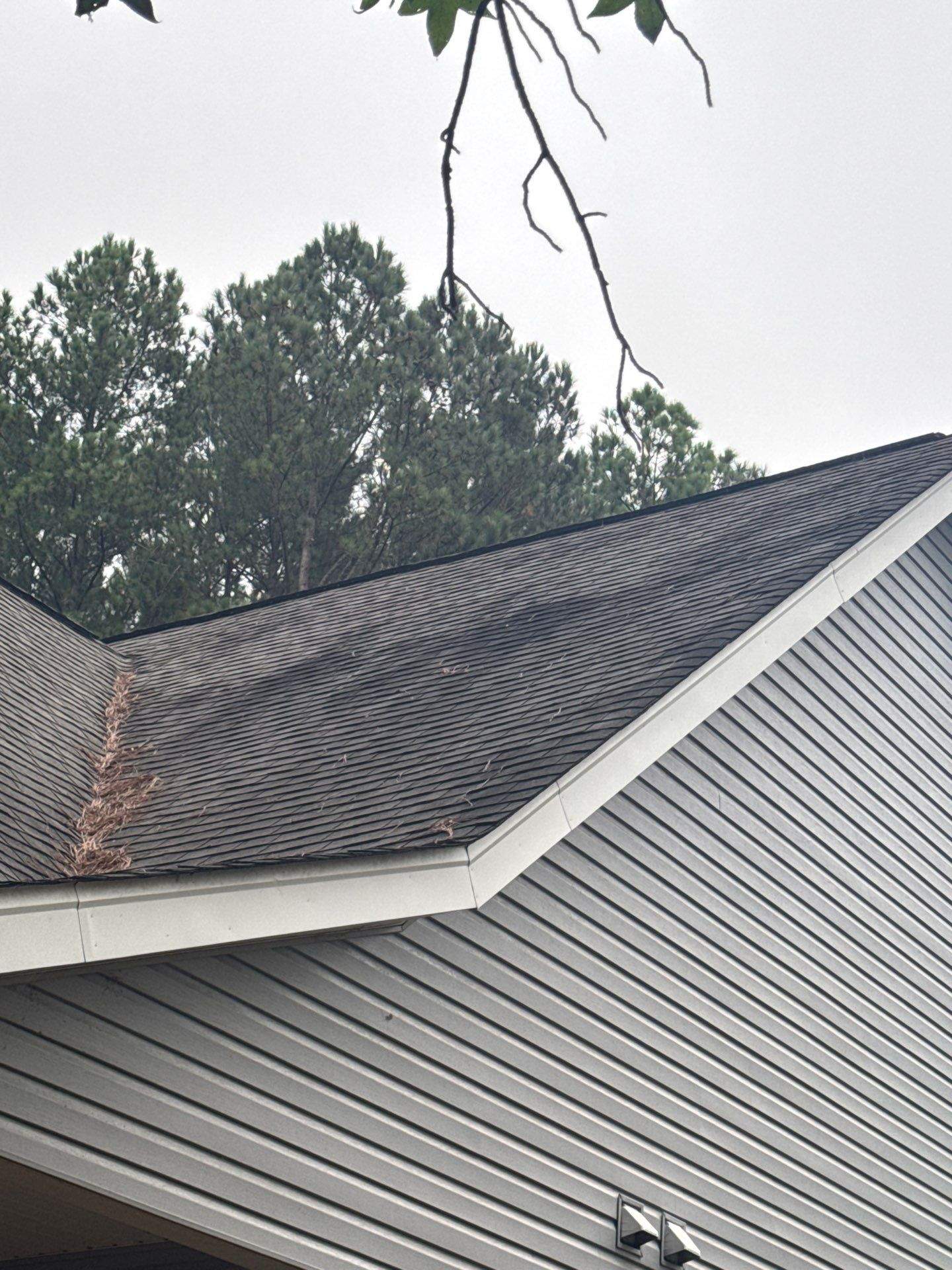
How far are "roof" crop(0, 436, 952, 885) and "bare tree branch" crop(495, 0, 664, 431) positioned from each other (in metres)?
2.26

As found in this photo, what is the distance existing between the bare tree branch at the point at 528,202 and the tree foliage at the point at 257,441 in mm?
18727

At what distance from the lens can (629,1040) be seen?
5.50m

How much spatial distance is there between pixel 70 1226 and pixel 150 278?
2095 centimetres

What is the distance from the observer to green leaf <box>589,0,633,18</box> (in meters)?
→ 2.04

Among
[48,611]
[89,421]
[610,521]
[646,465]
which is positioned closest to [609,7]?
[610,521]

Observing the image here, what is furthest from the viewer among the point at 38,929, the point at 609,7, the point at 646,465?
the point at 646,465

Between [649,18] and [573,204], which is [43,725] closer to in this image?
[573,204]

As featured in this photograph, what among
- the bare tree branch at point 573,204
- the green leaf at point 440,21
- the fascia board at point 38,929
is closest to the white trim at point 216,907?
the fascia board at point 38,929

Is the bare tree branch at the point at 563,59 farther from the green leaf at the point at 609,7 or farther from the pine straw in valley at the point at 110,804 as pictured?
the pine straw in valley at the point at 110,804

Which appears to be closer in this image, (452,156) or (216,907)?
(452,156)

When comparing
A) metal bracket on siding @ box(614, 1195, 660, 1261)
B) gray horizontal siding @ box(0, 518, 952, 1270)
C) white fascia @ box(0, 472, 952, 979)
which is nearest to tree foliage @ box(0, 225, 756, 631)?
gray horizontal siding @ box(0, 518, 952, 1270)

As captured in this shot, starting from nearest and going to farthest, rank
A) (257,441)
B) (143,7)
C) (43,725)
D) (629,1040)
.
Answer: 1. (143,7)
2. (629,1040)
3. (43,725)
4. (257,441)

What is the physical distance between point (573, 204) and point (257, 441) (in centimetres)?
2093

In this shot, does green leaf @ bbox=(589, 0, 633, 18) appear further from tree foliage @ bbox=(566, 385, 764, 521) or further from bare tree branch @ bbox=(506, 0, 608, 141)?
tree foliage @ bbox=(566, 385, 764, 521)
